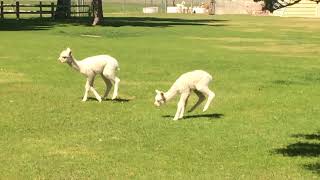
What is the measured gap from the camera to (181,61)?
1015 inches

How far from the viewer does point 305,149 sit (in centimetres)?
1092

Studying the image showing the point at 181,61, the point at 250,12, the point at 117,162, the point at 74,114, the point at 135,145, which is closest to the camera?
the point at 117,162

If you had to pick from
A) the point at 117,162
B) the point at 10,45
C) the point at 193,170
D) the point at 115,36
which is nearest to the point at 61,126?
the point at 117,162

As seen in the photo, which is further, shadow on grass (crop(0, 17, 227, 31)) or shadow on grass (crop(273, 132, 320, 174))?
shadow on grass (crop(0, 17, 227, 31))

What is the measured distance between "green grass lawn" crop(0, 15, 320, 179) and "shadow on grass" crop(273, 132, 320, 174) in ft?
0.05

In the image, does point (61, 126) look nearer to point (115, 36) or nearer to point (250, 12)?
point (115, 36)

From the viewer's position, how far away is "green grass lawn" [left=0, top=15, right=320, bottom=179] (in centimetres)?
968

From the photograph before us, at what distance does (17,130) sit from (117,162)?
9.76 feet

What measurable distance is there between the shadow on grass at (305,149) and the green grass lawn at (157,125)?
2cm

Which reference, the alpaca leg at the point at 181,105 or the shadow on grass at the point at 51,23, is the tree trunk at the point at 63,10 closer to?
the shadow on grass at the point at 51,23

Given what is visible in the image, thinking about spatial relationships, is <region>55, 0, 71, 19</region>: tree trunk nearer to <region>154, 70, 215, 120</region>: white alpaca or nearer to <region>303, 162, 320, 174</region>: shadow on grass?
<region>154, 70, 215, 120</region>: white alpaca

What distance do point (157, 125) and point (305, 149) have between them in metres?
3.03

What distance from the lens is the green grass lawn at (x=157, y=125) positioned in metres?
9.68

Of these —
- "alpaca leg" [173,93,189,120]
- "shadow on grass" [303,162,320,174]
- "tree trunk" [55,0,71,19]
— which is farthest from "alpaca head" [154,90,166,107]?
"tree trunk" [55,0,71,19]
